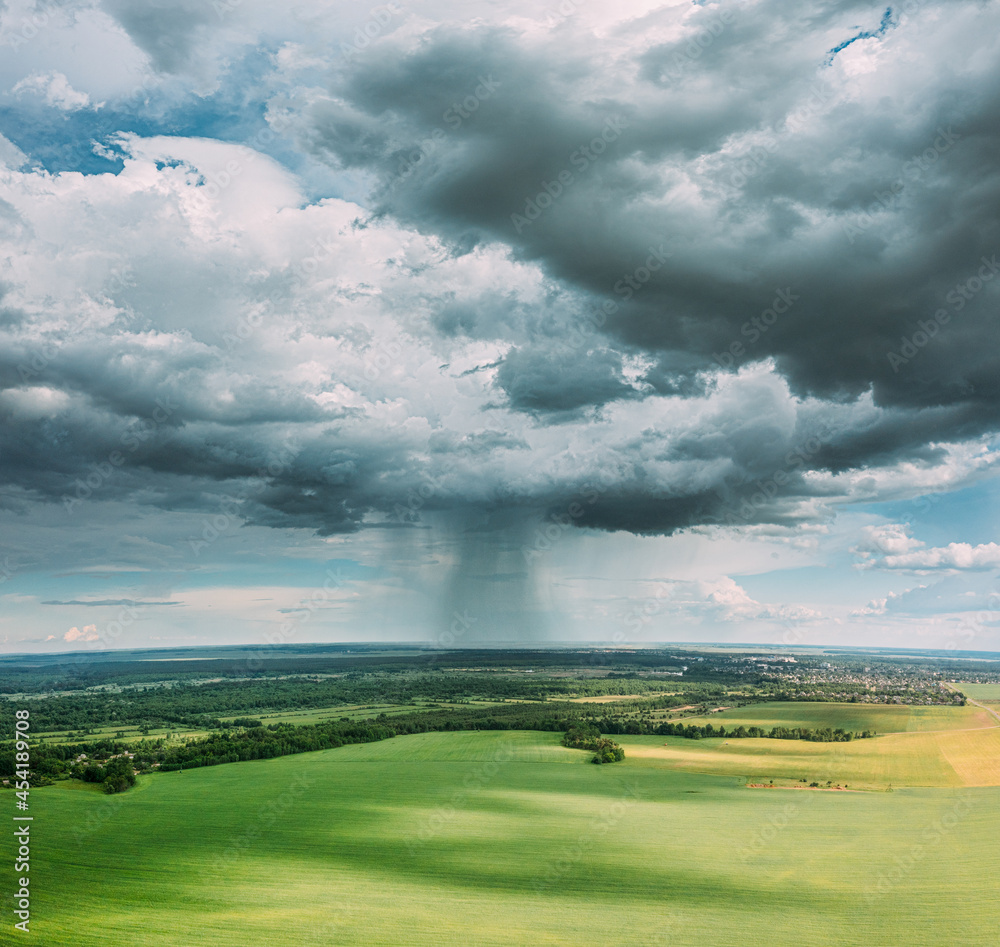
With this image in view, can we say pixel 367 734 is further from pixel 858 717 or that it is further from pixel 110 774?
pixel 858 717

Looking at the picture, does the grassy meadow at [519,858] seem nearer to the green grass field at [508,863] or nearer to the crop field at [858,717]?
the green grass field at [508,863]

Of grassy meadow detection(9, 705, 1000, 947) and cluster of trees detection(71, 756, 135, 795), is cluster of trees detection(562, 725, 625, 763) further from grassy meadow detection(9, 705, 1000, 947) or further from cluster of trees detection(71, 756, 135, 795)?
cluster of trees detection(71, 756, 135, 795)

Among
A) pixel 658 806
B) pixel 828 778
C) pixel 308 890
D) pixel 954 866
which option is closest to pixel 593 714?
pixel 828 778

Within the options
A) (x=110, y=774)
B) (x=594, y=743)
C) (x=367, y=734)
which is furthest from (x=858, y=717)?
(x=110, y=774)

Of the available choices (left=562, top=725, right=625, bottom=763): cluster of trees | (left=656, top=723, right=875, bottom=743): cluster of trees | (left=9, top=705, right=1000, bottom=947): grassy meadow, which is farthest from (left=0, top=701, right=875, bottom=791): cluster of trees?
(left=9, top=705, right=1000, bottom=947): grassy meadow

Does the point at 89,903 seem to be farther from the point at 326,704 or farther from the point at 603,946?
the point at 326,704

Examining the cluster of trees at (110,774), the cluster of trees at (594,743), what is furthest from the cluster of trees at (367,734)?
the cluster of trees at (110,774)

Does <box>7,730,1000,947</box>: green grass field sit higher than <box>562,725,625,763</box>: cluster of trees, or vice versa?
<box>7,730,1000,947</box>: green grass field
